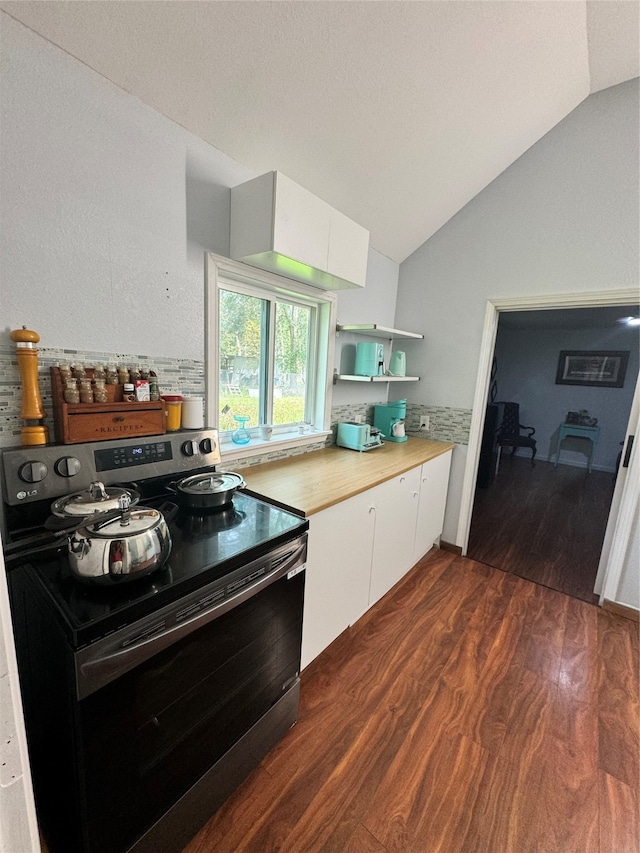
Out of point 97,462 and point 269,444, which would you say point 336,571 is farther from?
point 97,462

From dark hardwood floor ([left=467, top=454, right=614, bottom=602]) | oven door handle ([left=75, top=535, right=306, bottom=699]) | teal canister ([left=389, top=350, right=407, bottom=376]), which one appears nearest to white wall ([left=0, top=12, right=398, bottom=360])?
oven door handle ([left=75, top=535, right=306, bottom=699])

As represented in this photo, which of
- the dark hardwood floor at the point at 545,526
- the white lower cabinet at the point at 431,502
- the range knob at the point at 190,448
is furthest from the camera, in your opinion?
the dark hardwood floor at the point at 545,526

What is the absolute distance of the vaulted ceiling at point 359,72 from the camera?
117 centimetres

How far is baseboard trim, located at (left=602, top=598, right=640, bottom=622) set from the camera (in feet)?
7.30

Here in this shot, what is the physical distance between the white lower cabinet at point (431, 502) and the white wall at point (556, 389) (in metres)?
3.98

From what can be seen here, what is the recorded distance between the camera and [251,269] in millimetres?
1812

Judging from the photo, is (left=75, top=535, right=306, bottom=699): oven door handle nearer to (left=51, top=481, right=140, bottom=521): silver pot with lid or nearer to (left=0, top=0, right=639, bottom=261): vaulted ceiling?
(left=51, top=481, right=140, bottom=521): silver pot with lid

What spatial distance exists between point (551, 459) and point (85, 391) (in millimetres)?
6546

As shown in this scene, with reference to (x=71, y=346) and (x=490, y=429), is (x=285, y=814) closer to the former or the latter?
(x=71, y=346)

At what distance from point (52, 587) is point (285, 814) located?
109 cm

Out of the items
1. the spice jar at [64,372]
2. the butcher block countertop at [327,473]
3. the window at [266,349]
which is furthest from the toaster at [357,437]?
the spice jar at [64,372]

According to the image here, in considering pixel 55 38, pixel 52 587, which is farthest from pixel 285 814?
pixel 55 38

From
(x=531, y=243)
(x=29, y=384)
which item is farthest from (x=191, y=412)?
(x=531, y=243)

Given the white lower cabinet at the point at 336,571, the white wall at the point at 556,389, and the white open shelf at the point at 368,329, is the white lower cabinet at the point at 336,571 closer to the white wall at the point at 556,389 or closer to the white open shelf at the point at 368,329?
the white open shelf at the point at 368,329
